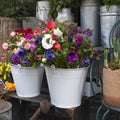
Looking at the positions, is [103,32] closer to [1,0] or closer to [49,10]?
[49,10]

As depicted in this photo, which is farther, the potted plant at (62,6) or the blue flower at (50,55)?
the potted plant at (62,6)

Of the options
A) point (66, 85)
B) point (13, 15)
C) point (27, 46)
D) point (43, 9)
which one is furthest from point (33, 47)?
point (13, 15)

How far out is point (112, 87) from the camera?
172 cm

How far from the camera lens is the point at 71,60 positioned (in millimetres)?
1830

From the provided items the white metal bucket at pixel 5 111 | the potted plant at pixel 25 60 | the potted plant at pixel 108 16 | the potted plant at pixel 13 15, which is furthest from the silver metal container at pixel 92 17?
the white metal bucket at pixel 5 111

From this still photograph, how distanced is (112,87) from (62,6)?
926 mm

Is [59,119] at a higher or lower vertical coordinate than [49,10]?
lower

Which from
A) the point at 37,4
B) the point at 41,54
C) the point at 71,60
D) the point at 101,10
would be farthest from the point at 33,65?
the point at 37,4

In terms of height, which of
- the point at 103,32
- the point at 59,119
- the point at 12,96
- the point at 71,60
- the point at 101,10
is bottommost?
the point at 59,119

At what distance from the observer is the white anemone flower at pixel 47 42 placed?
1807mm

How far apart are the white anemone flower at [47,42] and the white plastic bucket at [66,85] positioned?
167 mm

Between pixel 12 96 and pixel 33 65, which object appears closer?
pixel 33 65

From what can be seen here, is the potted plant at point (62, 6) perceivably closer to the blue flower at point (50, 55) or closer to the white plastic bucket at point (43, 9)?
the white plastic bucket at point (43, 9)

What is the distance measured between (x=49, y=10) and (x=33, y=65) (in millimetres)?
688
